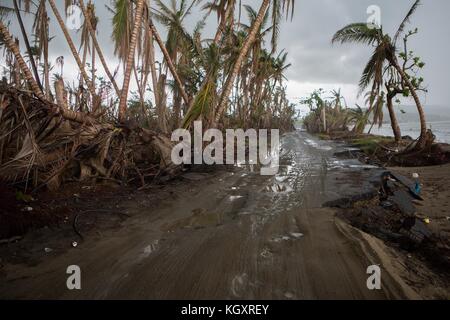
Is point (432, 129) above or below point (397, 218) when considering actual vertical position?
above

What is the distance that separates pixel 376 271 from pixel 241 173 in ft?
19.0

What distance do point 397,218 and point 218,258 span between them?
3.41m

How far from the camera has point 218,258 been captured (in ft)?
10.1

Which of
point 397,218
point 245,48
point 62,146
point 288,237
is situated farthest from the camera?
point 245,48

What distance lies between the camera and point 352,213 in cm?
453

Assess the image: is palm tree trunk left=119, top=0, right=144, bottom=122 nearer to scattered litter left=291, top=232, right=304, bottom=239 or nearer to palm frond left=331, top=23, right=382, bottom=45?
scattered litter left=291, top=232, right=304, bottom=239

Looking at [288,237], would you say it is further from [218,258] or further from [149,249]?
[149,249]

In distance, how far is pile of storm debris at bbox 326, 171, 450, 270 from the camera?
341 centimetres

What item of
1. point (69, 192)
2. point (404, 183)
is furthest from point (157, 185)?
point (404, 183)

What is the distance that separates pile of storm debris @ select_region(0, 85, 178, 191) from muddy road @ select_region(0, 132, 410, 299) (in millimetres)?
1671

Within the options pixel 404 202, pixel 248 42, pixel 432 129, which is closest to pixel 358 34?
pixel 248 42

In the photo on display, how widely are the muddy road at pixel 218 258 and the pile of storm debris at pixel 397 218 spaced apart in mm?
383
